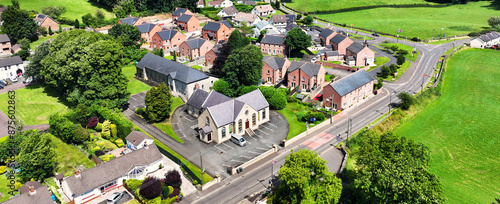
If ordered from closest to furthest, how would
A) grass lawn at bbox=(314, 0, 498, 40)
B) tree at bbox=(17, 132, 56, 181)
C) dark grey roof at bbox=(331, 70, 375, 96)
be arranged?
1. tree at bbox=(17, 132, 56, 181)
2. dark grey roof at bbox=(331, 70, 375, 96)
3. grass lawn at bbox=(314, 0, 498, 40)

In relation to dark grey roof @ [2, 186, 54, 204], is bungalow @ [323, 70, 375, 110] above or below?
above

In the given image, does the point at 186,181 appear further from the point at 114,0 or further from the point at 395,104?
the point at 114,0

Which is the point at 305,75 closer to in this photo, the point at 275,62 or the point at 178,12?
the point at 275,62

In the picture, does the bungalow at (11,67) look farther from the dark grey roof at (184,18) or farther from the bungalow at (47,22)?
the dark grey roof at (184,18)

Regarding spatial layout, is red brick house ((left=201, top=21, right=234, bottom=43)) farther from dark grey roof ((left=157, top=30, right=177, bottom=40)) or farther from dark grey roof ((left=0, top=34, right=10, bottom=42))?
dark grey roof ((left=0, top=34, right=10, bottom=42))

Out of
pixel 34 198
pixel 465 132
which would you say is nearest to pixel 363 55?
pixel 465 132

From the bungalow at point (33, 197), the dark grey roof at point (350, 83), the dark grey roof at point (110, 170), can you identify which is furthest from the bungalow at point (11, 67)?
the dark grey roof at point (350, 83)

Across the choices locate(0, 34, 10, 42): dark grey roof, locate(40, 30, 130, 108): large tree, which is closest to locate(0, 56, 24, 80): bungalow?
locate(0, 34, 10, 42): dark grey roof
